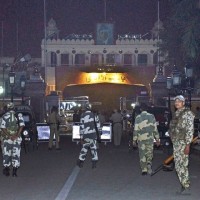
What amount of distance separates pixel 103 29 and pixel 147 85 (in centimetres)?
847

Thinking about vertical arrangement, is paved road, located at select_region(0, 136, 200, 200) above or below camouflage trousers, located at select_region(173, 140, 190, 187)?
below

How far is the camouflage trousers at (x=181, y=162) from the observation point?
1372 cm

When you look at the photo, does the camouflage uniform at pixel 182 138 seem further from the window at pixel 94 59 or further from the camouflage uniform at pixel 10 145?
the window at pixel 94 59

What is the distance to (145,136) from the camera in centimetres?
1805

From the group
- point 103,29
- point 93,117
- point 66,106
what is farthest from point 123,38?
point 93,117

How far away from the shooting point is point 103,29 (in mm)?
78562

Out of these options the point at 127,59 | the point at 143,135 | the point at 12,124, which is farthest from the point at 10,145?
the point at 127,59

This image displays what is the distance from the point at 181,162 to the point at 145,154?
4000 mm

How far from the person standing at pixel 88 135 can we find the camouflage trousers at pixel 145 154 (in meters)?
2.07

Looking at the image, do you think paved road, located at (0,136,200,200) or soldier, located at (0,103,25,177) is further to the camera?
soldier, located at (0,103,25,177)

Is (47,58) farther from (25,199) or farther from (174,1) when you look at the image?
(25,199)

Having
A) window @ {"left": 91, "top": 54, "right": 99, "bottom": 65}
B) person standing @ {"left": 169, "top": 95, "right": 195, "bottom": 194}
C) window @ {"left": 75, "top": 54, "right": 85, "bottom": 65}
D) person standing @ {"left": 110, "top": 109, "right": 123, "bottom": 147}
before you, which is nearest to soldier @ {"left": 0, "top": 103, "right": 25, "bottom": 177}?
person standing @ {"left": 169, "top": 95, "right": 195, "bottom": 194}

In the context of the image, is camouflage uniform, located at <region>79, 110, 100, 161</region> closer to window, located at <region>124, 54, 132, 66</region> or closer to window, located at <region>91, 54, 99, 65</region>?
window, located at <region>124, 54, 132, 66</region>

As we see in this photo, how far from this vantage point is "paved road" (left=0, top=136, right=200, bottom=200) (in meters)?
13.8
